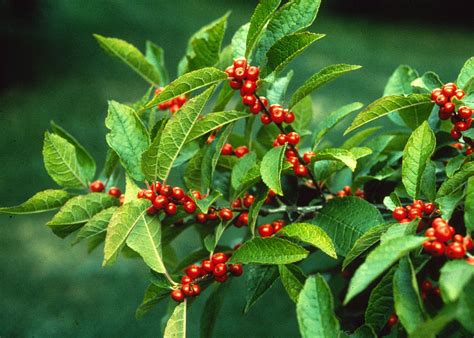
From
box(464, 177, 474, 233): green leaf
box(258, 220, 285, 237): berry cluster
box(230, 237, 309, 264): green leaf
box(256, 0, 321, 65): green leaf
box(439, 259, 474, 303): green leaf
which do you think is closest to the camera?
box(439, 259, 474, 303): green leaf

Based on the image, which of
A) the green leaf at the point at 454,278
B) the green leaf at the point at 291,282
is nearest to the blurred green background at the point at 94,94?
the green leaf at the point at 291,282

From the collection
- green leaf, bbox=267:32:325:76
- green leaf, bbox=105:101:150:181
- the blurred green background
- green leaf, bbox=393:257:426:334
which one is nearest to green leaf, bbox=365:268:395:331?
green leaf, bbox=393:257:426:334

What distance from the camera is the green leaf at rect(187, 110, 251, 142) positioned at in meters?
1.10

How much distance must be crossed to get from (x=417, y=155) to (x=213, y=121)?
37cm

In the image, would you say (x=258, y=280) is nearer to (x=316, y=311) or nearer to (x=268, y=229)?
(x=268, y=229)

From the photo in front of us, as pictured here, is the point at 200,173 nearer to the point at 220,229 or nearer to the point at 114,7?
the point at 220,229

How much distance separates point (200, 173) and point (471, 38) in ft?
10.6

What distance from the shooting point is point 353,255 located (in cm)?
98

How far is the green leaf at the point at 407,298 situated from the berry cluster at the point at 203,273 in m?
0.38

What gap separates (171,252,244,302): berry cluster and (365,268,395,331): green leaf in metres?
0.30

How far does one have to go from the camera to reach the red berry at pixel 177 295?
3.58 ft

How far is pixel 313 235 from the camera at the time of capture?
3.17ft

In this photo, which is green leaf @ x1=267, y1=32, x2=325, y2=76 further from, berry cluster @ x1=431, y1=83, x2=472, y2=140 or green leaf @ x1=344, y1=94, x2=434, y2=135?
berry cluster @ x1=431, y1=83, x2=472, y2=140

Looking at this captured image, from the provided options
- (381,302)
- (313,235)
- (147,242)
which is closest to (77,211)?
(147,242)
